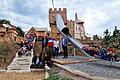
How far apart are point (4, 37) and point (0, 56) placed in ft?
25.7

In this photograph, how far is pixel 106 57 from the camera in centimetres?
2052

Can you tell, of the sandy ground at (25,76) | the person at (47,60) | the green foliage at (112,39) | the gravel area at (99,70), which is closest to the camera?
the gravel area at (99,70)

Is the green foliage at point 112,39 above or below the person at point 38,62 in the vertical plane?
above

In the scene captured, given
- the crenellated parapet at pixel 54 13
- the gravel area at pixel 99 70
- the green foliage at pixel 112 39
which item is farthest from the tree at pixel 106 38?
the gravel area at pixel 99 70

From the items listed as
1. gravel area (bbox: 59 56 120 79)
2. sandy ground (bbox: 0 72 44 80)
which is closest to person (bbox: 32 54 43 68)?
sandy ground (bbox: 0 72 44 80)

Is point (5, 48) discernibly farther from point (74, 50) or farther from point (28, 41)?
point (74, 50)

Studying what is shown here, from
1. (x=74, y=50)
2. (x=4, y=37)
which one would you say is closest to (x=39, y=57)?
(x=74, y=50)

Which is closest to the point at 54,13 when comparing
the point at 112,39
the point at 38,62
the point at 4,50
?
the point at 112,39

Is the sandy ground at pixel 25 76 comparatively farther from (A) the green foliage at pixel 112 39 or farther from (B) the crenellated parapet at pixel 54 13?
(B) the crenellated parapet at pixel 54 13

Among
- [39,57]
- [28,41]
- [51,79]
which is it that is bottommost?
[51,79]

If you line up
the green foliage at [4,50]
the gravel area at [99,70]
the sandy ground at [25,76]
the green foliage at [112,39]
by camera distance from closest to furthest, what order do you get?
the gravel area at [99,70] < the sandy ground at [25,76] < the green foliage at [4,50] < the green foliage at [112,39]

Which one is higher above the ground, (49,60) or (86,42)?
(86,42)

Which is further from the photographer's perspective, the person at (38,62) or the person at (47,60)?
the person at (38,62)

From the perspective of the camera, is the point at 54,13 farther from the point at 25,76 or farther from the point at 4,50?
the point at 25,76
